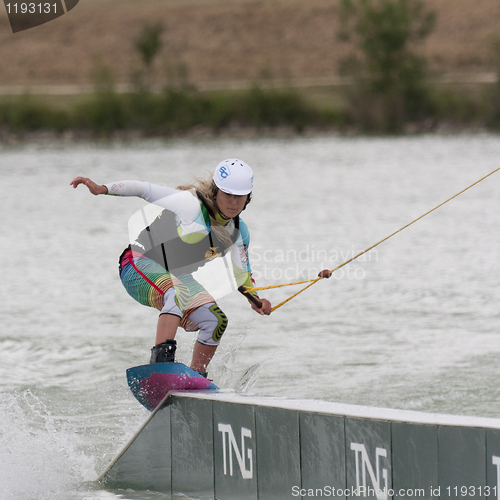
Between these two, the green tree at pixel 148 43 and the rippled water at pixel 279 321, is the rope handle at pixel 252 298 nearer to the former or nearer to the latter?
the rippled water at pixel 279 321

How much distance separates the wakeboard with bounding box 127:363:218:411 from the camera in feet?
16.7

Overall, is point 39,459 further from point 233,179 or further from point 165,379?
point 233,179

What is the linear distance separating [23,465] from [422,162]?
25381 millimetres

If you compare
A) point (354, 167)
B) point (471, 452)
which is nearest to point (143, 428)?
point (471, 452)

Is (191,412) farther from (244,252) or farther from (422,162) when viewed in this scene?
(422,162)

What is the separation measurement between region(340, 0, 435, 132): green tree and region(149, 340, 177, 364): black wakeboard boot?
39151 millimetres

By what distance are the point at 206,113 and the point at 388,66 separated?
9.41 m

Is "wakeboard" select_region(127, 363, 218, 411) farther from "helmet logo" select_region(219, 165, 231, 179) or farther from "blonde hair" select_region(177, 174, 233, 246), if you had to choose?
"helmet logo" select_region(219, 165, 231, 179)

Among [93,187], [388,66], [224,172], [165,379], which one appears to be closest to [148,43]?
[388,66]

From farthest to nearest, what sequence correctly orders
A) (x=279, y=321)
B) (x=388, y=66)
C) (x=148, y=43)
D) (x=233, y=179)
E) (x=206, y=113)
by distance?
1. (x=148, y=43)
2. (x=206, y=113)
3. (x=388, y=66)
4. (x=279, y=321)
5. (x=233, y=179)

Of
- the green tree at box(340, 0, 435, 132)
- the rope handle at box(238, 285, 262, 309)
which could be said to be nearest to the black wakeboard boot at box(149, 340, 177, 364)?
the rope handle at box(238, 285, 262, 309)

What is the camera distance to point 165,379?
5.11 metres

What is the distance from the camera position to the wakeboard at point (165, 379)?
5.08 metres

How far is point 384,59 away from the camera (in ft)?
148
